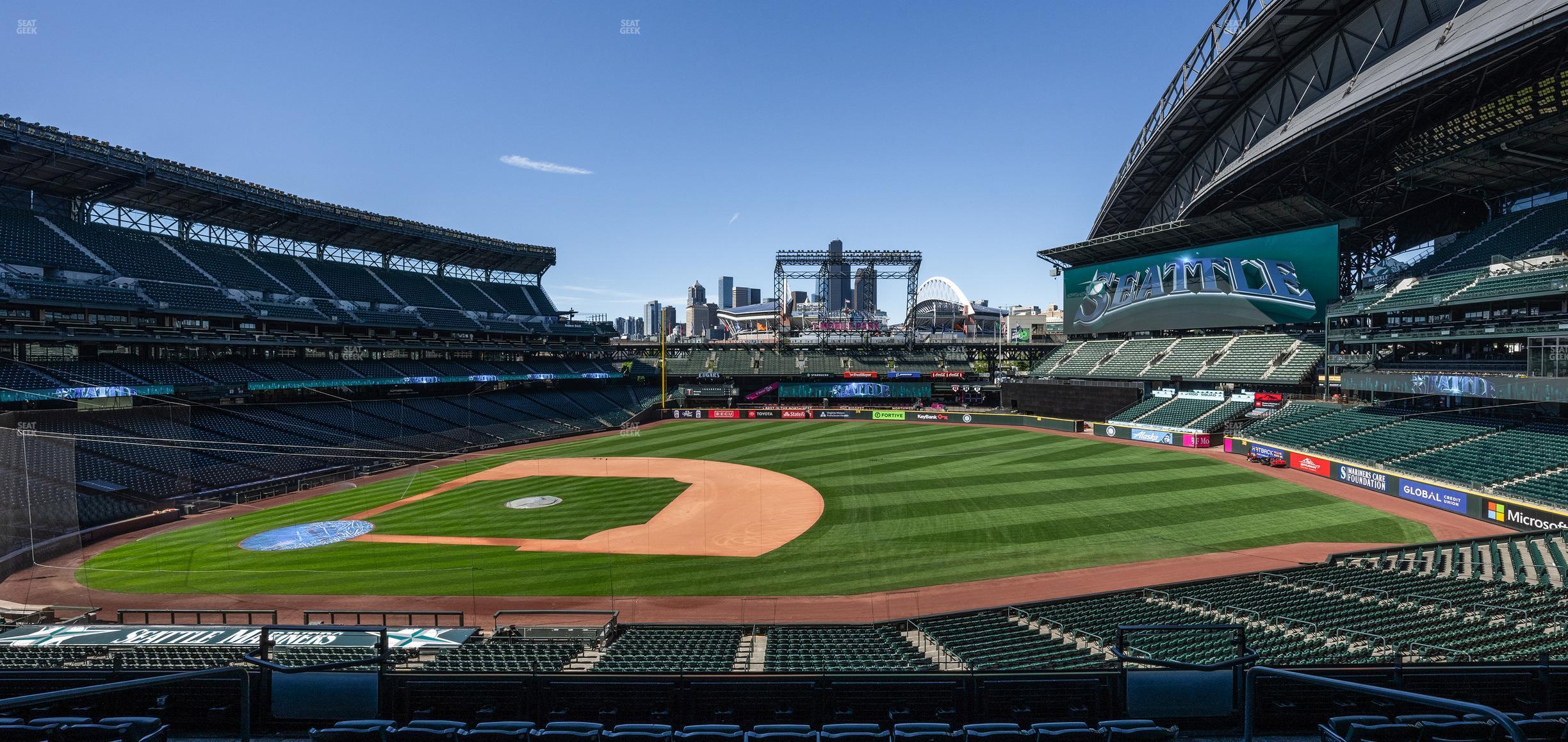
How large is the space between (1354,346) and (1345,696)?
51.7m

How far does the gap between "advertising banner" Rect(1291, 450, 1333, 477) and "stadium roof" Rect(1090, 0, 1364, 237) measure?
24.2m

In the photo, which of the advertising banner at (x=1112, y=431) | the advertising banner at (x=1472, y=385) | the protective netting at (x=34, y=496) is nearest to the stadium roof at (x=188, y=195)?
the protective netting at (x=34, y=496)

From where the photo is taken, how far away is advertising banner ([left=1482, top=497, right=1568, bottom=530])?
21.7 m

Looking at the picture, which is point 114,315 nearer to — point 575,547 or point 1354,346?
point 575,547

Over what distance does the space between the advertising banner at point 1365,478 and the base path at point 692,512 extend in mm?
27785

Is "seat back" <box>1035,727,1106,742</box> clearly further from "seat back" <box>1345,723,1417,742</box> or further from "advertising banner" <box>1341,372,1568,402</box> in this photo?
"advertising banner" <box>1341,372,1568,402</box>

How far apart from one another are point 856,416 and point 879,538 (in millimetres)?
45875

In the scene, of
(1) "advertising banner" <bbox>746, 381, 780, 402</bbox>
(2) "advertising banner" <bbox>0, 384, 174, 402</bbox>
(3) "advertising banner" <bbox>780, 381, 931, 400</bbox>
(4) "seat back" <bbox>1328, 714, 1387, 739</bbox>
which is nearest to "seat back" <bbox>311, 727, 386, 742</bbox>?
(4) "seat back" <bbox>1328, 714, 1387, 739</bbox>

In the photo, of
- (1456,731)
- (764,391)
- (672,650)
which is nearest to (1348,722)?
(1456,731)

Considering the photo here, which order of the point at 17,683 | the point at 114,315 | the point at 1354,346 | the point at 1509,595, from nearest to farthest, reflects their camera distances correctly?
the point at 17,683
the point at 1509,595
the point at 114,315
the point at 1354,346

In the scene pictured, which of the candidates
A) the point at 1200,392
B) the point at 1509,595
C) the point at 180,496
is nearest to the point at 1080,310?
the point at 1200,392

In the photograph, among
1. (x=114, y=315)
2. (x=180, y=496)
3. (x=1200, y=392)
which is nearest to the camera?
(x=180, y=496)

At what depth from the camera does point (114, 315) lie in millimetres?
38531

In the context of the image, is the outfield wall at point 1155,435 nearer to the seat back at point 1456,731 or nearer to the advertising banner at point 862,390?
the advertising banner at point 862,390
